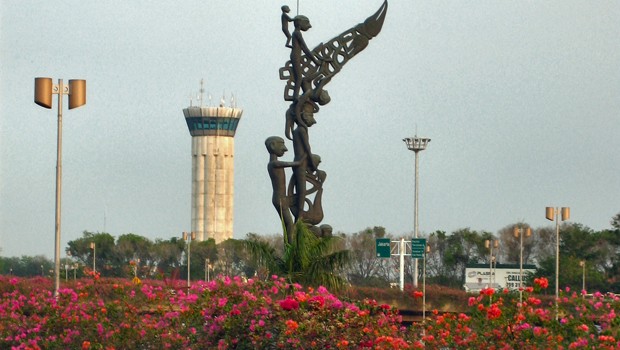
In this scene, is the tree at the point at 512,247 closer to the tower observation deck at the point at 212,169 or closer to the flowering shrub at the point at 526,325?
the tower observation deck at the point at 212,169

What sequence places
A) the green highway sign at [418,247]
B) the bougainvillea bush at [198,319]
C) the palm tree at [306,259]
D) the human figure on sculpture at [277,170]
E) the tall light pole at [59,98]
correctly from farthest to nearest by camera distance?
the green highway sign at [418,247], the human figure on sculpture at [277,170], the palm tree at [306,259], the tall light pole at [59,98], the bougainvillea bush at [198,319]

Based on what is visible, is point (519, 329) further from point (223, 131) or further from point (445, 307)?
point (223, 131)

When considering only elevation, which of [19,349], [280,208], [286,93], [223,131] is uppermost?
[223,131]

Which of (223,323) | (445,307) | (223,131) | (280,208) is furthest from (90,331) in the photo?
(223,131)

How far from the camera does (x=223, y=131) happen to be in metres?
158

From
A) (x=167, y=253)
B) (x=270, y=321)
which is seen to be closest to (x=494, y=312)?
(x=270, y=321)

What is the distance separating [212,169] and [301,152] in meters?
127

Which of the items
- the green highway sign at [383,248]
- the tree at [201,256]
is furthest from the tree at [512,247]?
the green highway sign at [383,248]

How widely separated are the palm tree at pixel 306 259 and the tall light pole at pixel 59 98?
12.7 feet

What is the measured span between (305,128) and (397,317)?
9.91 metres

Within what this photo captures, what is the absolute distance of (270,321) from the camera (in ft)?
69.7

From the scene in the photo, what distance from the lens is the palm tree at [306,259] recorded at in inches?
1087

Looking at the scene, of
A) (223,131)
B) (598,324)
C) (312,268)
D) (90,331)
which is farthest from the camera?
(223,131)

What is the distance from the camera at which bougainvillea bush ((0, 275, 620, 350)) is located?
18.5 metres
